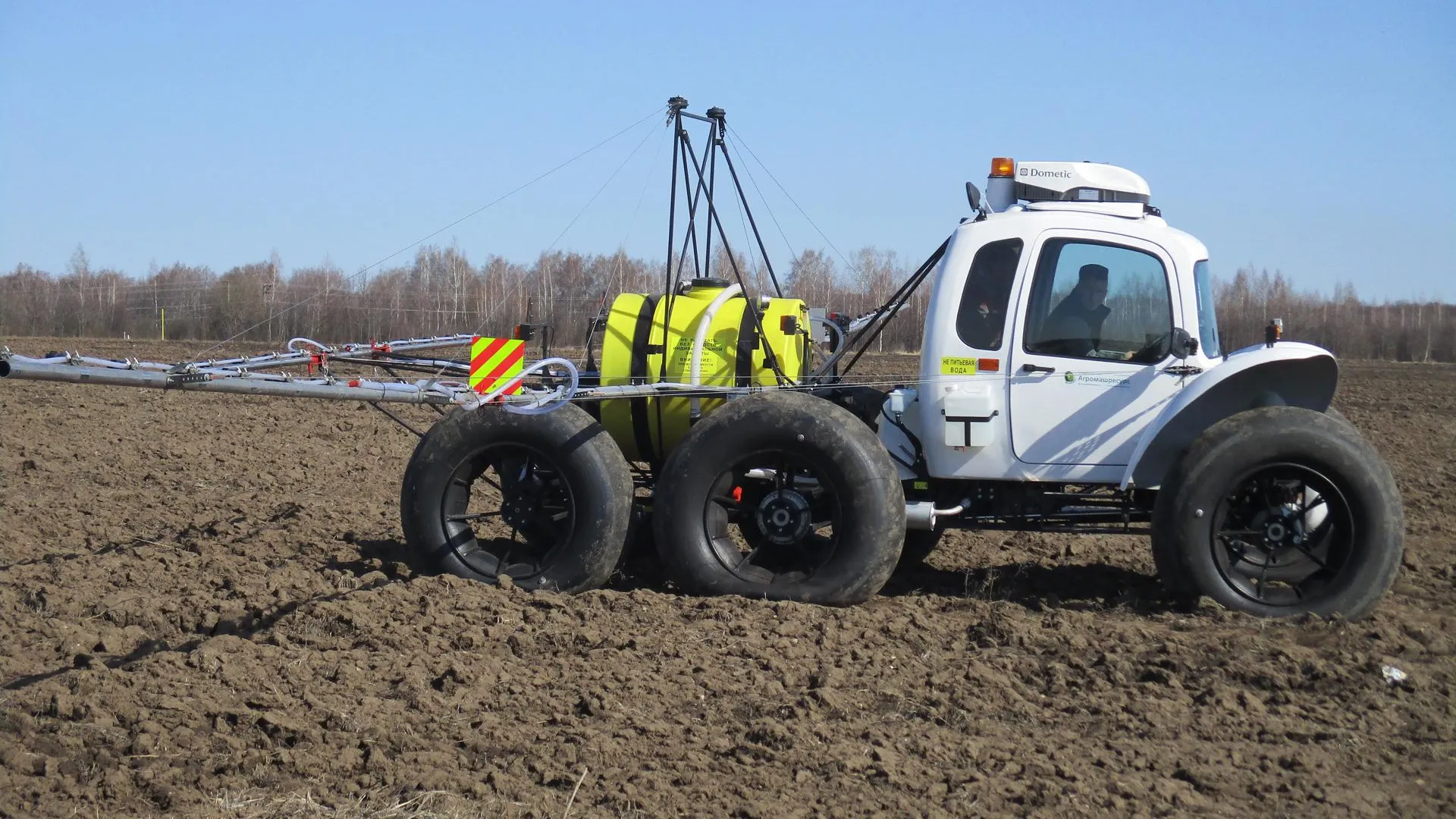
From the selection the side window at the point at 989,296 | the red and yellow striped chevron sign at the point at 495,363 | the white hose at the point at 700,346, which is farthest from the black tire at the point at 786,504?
the red and yellow striped chevron sign at the point at 495,363

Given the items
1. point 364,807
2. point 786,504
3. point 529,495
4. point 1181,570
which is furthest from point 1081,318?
point 364,807

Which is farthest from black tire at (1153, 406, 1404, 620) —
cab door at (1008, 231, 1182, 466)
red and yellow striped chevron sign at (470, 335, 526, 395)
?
red and yellow striped chevron sign at (470, 335, 526, 395)

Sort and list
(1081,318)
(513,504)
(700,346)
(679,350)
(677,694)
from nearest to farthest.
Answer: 1. (677,694)
2. (1081,318)
3. (513,504)
4. (700,346)
5. (679,350)

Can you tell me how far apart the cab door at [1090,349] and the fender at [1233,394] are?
0.16 m

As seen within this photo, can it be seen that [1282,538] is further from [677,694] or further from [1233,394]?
[677,694]

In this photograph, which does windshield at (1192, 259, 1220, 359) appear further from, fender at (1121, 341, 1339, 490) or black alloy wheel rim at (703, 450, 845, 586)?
black alloy wheel rim at (703, 450, 845, 586)

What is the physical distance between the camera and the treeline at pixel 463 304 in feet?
32.8

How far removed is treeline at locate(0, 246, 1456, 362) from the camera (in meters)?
9.99

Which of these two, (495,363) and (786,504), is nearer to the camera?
(495,363)

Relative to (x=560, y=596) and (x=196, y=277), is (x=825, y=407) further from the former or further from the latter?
(x=196, y=277)

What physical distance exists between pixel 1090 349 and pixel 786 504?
1895mm

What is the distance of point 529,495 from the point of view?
7340 millimetres

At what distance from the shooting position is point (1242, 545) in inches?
264

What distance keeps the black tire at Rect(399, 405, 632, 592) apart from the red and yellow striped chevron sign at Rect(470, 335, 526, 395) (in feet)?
1.38
